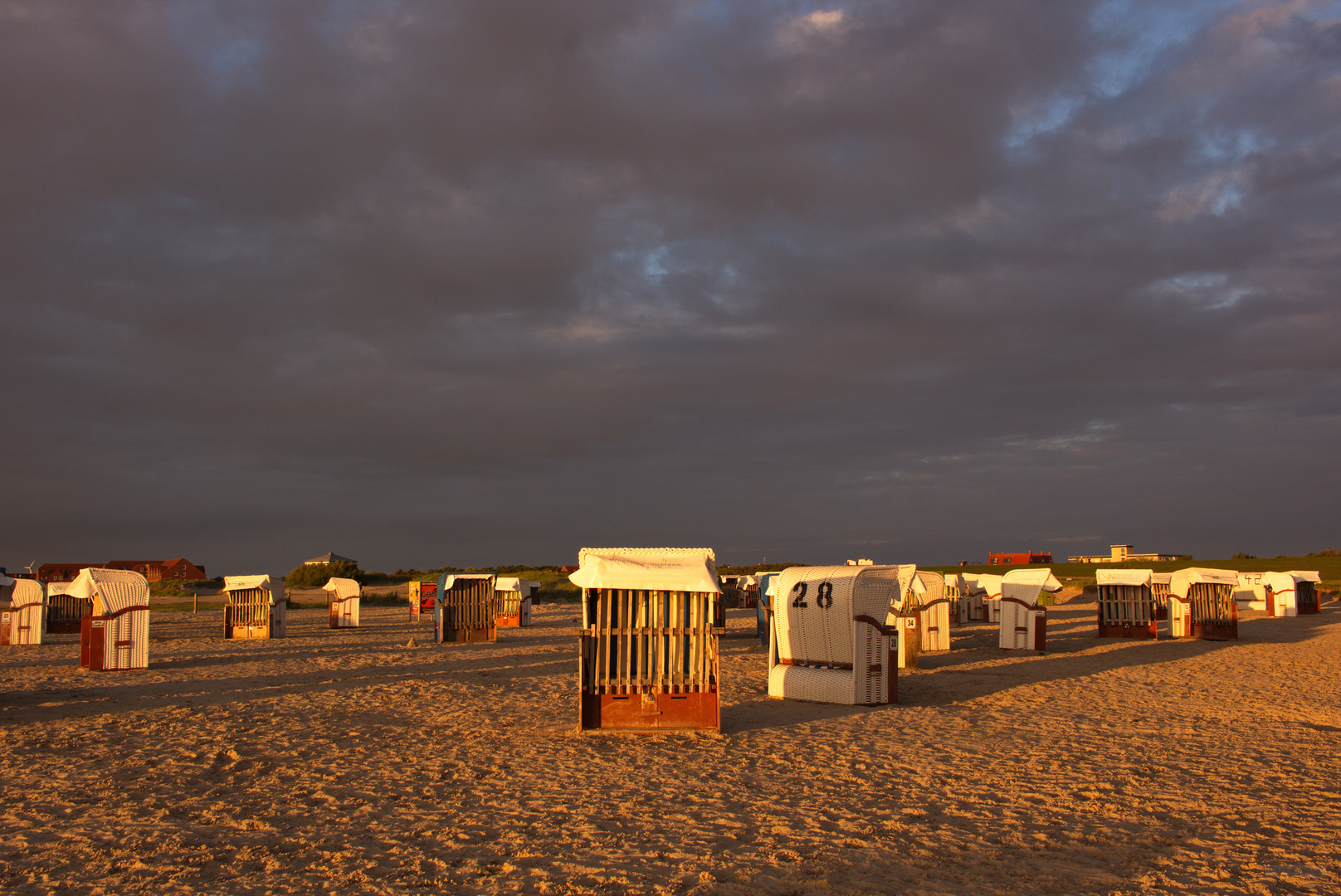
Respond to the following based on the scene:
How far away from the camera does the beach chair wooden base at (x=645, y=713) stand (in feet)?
42.7

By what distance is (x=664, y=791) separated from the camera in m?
9.58

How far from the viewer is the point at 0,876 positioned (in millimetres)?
6801

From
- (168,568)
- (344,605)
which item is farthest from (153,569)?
(344,605)

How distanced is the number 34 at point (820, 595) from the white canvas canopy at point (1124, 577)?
21387 millimetres

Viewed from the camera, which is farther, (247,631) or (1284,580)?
(1284,580)

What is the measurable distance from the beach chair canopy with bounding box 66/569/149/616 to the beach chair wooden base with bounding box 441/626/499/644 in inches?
412

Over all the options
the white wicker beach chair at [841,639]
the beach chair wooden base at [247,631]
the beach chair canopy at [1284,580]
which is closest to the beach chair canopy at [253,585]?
the beach chair wooden base at [247,631]

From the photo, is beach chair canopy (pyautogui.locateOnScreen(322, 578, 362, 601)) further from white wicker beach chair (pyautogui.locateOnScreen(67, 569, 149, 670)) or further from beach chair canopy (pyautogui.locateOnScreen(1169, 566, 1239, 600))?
beach chair canopy (pyautogui.locateOnScreen(1169, 566, 1239, 600))

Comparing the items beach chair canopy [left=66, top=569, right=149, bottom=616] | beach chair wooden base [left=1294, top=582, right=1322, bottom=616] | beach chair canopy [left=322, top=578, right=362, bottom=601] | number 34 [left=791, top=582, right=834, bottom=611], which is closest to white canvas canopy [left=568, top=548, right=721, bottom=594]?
number 34 [left=791, top=582, right=834, bottom=611]

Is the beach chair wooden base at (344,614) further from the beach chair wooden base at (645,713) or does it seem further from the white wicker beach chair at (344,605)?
the beach chair wooden base at (645,713)

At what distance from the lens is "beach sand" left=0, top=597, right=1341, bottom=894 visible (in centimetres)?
694

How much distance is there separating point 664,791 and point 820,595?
7350mm

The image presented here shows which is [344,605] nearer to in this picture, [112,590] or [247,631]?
[247,631]

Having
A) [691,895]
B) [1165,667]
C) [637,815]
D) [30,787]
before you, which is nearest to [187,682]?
[30,787]
